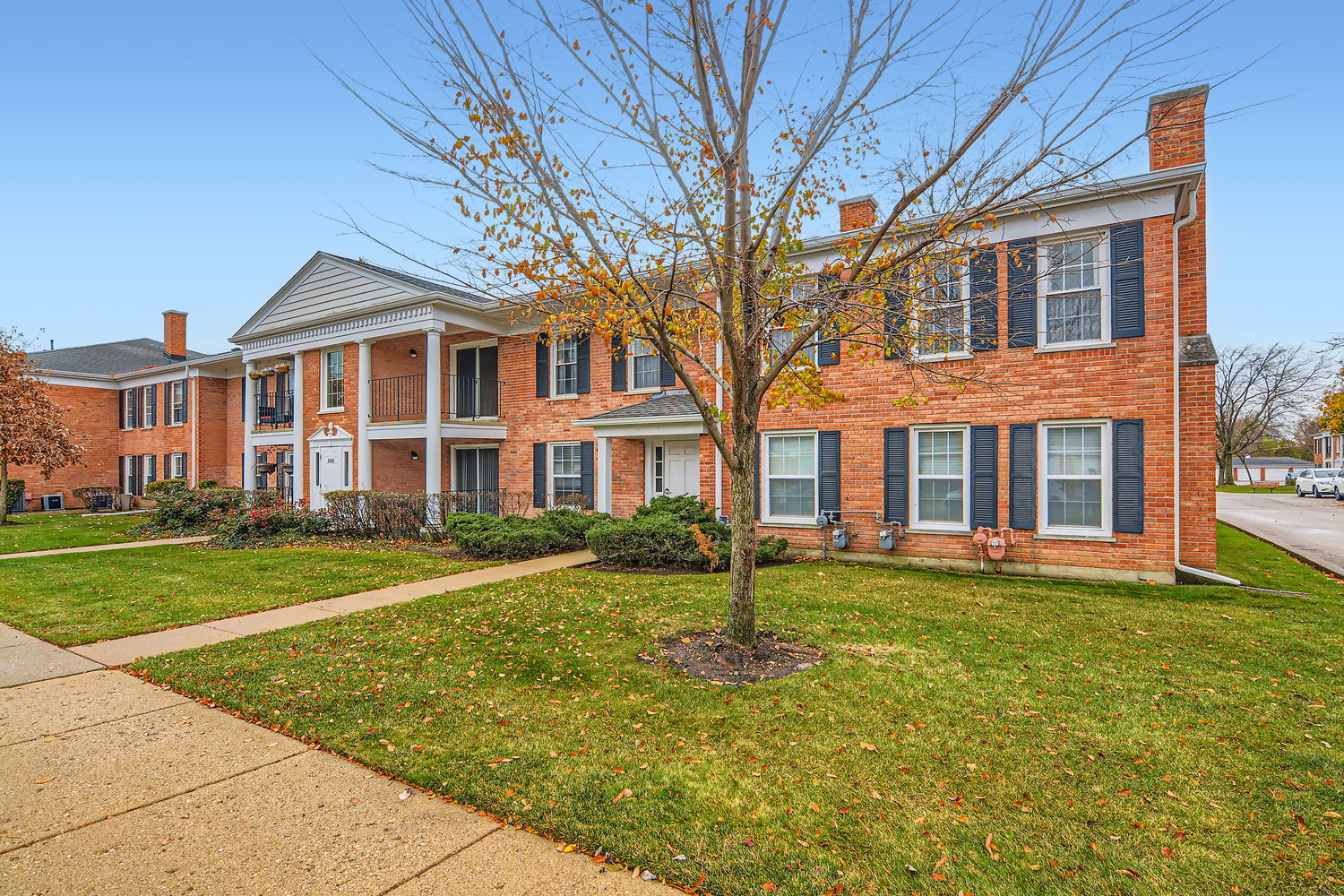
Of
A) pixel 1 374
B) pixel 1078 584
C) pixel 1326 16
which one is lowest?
pixel 1078 584

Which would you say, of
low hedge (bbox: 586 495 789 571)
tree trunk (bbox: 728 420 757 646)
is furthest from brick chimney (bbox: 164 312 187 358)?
tree trunk (bbox: 728 420 757 646)

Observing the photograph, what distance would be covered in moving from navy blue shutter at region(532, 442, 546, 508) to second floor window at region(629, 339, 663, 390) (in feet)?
10.1

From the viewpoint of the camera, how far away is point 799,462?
12359 millimetres

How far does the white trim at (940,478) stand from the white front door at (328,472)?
15.0 metres

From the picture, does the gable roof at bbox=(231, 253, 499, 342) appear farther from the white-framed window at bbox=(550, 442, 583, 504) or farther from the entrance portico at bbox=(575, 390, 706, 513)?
the entrance portico at bbox=(575, 390, 706, 513)

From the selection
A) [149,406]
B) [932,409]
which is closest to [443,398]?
[932,409]

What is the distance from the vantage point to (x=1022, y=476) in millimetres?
10352

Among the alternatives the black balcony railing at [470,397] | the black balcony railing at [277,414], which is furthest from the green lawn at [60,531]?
the black balcony railing at [470,397]

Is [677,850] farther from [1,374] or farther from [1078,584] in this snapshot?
[1,374]

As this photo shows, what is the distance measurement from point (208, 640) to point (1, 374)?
21.4 metres

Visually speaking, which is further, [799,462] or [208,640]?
[799,462]

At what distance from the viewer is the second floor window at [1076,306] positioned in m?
9.86

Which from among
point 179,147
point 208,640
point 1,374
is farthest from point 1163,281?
point 1,374

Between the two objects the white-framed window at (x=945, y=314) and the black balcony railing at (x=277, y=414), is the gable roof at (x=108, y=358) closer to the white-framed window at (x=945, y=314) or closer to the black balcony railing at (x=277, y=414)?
the black balcony railing at (x=277, y=414)
